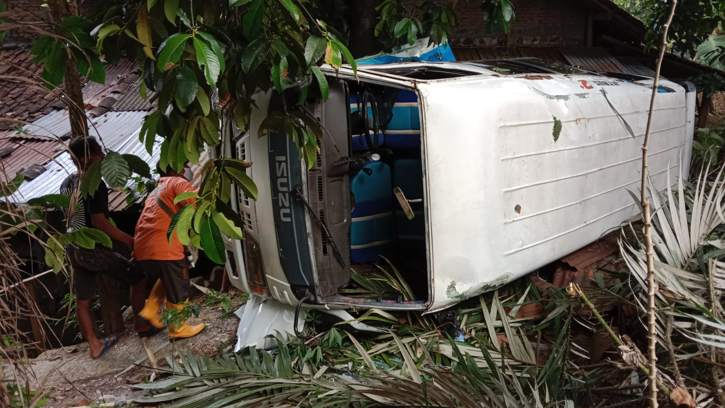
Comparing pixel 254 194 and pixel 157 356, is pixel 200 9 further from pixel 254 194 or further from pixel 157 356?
pixel 157 356

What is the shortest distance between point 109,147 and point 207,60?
4282mm

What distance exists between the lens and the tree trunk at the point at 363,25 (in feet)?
19.6

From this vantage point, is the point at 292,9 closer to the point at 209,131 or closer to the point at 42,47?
the point at 209,131

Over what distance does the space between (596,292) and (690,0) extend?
5.44 m

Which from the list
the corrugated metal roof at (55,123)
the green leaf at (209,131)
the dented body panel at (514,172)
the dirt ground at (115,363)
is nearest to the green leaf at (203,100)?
the green leaf at (209,131)

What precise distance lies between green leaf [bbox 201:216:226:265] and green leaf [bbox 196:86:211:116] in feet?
1.53

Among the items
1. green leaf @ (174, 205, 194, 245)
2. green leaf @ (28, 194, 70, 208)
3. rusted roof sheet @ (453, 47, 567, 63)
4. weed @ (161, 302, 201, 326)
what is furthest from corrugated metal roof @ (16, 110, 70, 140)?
rusted roof sheet @ (453, 47, 567, 63)

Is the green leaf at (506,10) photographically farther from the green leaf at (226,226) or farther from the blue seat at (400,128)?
the green leaf at (226,226)

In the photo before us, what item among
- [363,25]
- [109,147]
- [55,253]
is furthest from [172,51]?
[109,147]

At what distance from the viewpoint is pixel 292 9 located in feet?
7.91

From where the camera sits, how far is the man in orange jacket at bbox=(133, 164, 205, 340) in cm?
399

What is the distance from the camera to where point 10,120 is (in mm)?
1942

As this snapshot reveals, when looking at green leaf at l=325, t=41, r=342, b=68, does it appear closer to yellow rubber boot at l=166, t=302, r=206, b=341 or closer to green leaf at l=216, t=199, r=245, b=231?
green leaf at l=216, t=199, r=245, b=231

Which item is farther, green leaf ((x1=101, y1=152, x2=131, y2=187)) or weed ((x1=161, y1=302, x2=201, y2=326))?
weed ((x1=161, y1=302, x2=201, y2=326))
